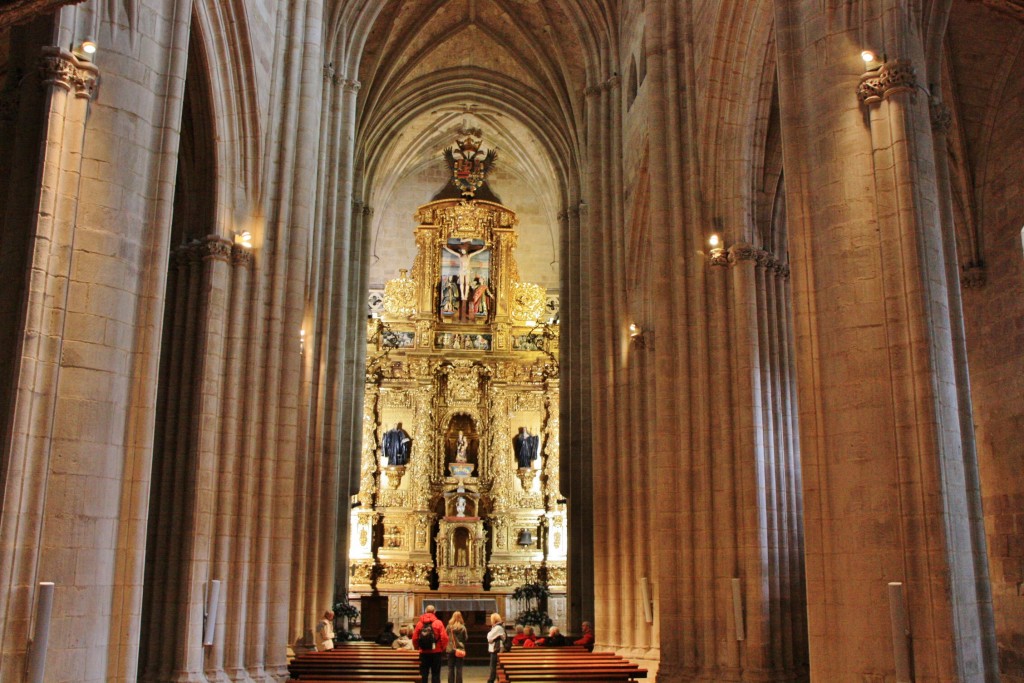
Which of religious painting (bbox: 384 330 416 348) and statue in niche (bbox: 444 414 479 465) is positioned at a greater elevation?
religious painting (bbox: 384 330 416 348)

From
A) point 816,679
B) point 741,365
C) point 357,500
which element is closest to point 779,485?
point 741,365

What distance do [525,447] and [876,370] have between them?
25749 mm

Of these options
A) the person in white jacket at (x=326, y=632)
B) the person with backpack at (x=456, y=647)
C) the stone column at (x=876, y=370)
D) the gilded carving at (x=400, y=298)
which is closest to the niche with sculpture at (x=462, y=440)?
the gilded carving at (x=400, y=298)

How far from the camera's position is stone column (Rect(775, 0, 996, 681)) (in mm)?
10180

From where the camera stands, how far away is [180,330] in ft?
49.8

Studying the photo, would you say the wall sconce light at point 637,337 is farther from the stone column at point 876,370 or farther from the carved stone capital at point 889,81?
the carved stone capital at point 889,81

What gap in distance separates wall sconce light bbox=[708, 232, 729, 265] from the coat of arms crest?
73.6ft

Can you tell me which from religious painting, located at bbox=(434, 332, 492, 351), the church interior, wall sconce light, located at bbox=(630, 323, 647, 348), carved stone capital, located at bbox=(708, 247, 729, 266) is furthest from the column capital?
religious painting, located at bbox=(434, 332, 492, 351)

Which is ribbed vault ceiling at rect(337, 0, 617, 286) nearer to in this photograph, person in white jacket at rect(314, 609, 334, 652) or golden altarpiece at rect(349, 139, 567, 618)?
golden altarpiece at rect(349, 139, 567, 618)

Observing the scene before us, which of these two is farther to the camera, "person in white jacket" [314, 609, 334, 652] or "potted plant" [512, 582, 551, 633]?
"potted plant" [512, 582, 551, 633]

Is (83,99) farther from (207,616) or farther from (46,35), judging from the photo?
(207,616)

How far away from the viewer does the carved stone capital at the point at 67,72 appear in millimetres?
9383

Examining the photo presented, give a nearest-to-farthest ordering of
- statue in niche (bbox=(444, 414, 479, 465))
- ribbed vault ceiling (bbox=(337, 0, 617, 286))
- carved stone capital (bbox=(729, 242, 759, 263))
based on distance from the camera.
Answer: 1. carved stone capital (bbox=(729, 242, 759, 263))
2. ribbed vault ceiling (bbox=(337, 0, 617, 286))
3. statue in niche (bbox=(444, 414, 479, 465))

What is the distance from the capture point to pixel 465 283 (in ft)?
125
